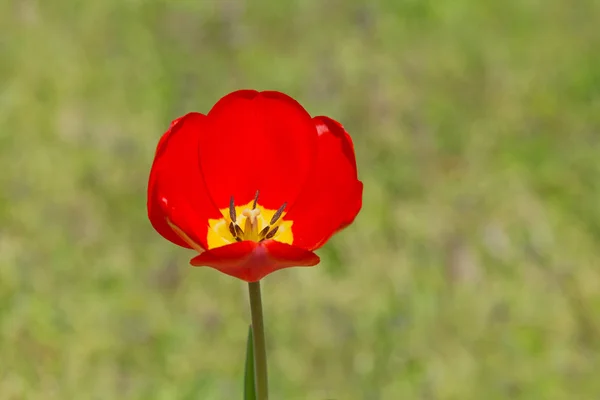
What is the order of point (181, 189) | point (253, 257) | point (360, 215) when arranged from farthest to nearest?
point (360, 215), point (181, 189), point (253, 257)

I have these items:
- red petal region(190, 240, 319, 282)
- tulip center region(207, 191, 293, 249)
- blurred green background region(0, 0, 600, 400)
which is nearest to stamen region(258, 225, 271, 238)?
tulip center region(207, 191, 293, 249)

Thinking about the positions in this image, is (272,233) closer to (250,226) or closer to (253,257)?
(250,226)

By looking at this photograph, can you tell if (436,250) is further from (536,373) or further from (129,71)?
(129,71)

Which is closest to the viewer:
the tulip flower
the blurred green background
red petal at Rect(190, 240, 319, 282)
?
red petal at Rect(190, 240, 319, 282)

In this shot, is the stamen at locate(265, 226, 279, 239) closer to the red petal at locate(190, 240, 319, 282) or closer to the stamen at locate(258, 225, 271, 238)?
the stamen at locate(258, 225, 271, 238)

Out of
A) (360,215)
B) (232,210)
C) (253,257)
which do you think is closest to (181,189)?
(232,210)
